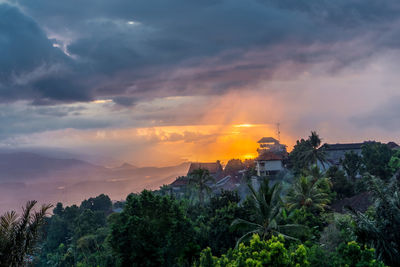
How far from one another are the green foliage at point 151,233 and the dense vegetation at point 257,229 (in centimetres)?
9

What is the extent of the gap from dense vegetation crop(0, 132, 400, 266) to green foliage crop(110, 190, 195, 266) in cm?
9

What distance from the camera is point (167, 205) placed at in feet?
115

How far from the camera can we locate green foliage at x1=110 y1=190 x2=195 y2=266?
1236 inches

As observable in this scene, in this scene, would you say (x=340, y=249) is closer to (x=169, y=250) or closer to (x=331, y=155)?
(x=169, y=250)

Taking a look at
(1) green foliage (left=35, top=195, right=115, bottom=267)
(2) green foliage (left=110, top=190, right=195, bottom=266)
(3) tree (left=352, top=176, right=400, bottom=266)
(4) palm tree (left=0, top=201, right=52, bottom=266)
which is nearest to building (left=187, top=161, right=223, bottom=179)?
(1) green foliage (left=35, top=195, right=115, bottom=267)

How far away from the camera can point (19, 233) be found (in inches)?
503

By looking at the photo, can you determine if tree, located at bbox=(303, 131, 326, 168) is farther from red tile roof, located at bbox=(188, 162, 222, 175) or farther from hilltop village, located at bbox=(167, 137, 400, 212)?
red tile roof, located at bbox=(188, 162, 222, 175)

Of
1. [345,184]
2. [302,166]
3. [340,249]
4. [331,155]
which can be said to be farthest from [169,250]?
[331,155]

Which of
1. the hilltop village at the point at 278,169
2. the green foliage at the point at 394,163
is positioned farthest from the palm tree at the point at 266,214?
the green foliage at the point at 394,163

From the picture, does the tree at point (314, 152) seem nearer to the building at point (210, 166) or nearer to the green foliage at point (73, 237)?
the green foliage at point (73, 237)

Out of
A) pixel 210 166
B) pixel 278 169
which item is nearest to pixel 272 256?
pixel 278 169

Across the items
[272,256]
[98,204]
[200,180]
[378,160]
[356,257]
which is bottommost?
[98,204]

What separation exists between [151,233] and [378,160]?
47427mm

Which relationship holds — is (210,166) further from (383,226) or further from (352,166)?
(383,226)
